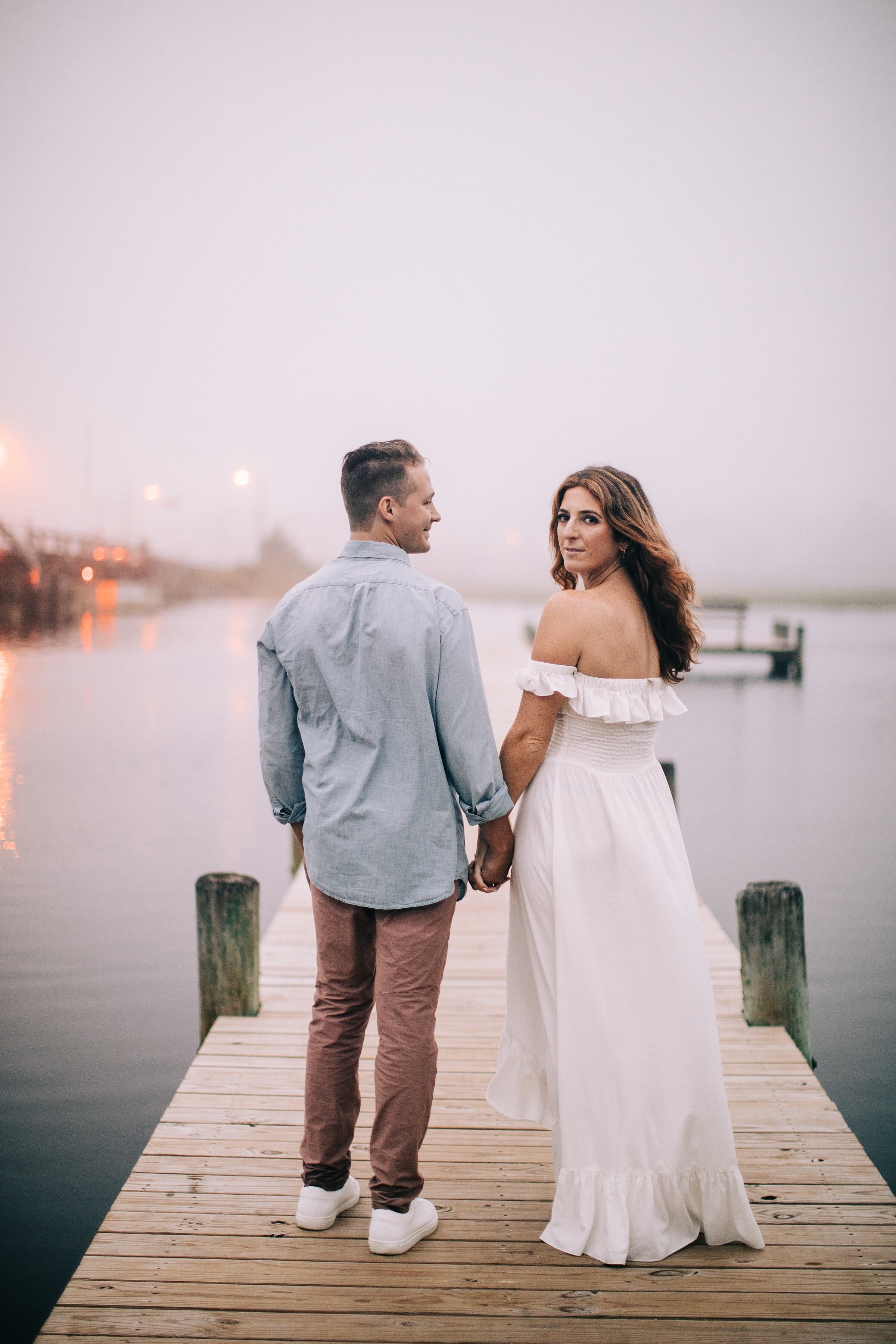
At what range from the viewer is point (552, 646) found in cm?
204

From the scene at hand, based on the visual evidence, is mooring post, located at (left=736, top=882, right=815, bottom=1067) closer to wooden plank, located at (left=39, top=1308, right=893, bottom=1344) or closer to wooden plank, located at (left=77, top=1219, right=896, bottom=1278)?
wooden plank, located at (left=77, top=1219, right=896, bottom=1278)

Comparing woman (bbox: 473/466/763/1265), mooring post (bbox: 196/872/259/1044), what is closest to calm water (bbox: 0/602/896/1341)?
mooring post (bbox: 196/872/259/1044)

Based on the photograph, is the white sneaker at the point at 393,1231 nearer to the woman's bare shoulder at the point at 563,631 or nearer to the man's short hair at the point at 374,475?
the woman's bare shoulder at the point at 563,631

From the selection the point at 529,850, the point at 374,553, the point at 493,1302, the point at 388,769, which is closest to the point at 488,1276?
→ the point at 493,1302

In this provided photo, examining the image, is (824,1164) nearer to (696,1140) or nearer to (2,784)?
(696,1140)

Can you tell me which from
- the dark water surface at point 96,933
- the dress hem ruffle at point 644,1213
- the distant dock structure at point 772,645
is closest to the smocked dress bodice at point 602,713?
the dress hem ruffle at point 644,1213

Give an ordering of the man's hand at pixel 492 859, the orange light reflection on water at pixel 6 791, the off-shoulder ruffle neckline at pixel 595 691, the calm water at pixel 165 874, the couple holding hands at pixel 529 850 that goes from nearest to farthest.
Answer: the couple holding hands at pixel 529 850 → the off-shoulder ruffle neckline at pixel 595 691 → the man's hand at pixel 492 859 → the calm water at pixel 165 874 → the orange light reflection on water at pixel 6 791

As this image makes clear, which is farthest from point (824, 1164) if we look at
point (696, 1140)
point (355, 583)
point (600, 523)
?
point (355, 583)

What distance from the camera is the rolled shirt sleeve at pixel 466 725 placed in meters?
1.93

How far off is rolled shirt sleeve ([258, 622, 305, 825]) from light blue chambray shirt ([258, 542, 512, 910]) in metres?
0.04

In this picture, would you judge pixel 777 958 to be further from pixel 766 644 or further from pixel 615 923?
pixel 766 644

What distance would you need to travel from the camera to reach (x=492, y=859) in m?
2.18

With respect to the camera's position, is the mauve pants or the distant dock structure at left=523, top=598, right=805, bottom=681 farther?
the distant dock structure at left=523, top=598, right=805, bottom=681

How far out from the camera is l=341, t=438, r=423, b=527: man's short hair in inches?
76.2
